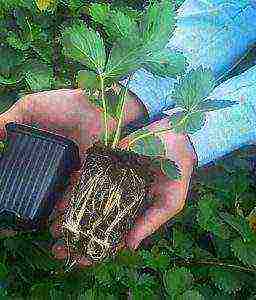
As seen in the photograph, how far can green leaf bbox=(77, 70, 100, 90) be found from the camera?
1.05 m

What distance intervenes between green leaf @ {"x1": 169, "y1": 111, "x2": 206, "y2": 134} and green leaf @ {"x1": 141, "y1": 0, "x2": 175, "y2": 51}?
0.12 meters

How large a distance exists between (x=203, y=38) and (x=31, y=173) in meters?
0.44

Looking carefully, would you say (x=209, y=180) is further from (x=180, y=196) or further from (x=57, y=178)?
(x=57, y=178)

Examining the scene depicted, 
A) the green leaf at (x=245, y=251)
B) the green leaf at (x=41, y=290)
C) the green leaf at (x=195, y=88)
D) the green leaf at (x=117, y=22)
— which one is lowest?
the green leaf at (x=41, y=290)

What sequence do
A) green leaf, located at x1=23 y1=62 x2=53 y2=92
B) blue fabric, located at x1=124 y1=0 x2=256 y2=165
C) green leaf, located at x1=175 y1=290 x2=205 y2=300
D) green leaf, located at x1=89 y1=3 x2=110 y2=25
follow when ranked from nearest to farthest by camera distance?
green leaf, located at x1=175 y1=290 x2=205 y2=300
green leaf, located at x1=89 y1=3 x2=110 y2=25
blue fabric, located at x1=124 y1=0 x2=256 y2=165
green leaf, located at x1=23 y1=62 x2=53 y2=92

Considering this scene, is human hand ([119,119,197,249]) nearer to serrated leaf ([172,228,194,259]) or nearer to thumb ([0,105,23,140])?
serrated leaf ([172,228,194,259])

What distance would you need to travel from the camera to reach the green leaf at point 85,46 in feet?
3.38

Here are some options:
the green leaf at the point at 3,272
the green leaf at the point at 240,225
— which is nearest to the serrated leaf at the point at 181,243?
the green leaf at the point at 240,225

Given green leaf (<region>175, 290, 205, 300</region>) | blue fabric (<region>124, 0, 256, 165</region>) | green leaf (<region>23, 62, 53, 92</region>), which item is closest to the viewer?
green leaf (<region>175, 290, 205, 300</region>)

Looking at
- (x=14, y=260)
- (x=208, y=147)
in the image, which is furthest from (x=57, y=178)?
(x=208, y=147)

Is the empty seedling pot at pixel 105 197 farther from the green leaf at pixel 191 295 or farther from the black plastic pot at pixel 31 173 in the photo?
the green leaf at pixel 191 295

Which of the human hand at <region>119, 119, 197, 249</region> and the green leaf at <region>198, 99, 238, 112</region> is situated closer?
the green leaf at <region>198, 99, 238, 112</region>

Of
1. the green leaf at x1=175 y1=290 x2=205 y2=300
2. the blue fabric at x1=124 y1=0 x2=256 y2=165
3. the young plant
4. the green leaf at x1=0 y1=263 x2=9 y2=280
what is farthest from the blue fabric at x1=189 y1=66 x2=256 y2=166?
the green leaf at x1=0 y1=263 x2=9 y2=280

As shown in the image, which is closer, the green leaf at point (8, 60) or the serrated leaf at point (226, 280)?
the serrated leaf at point (226, 280)
